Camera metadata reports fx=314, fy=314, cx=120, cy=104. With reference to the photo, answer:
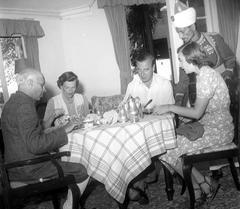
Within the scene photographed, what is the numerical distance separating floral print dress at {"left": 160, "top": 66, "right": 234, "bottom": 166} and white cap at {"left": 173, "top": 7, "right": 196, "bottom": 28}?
4.22 feet

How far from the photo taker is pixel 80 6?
271 inches

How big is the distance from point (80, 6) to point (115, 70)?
5.22ft

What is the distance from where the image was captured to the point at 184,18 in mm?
3836

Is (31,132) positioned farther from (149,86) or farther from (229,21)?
(229,21)

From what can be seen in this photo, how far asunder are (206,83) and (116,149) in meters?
0.91

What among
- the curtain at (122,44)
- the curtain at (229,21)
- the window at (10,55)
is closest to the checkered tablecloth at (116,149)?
the curtain at (229,21)

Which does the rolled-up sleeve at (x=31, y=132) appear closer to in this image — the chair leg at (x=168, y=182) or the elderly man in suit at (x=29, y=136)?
the elderly man in suit at (x=29, y=136)

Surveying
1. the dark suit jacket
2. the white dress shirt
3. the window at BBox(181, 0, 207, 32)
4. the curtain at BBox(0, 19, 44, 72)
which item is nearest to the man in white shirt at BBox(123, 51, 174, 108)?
the white dress shirt

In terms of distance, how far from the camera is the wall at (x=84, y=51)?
697cm

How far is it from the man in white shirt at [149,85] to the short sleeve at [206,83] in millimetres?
944

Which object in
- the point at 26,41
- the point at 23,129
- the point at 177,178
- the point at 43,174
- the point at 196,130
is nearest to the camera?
the point at 23,129

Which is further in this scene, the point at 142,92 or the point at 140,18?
the point at 140,18

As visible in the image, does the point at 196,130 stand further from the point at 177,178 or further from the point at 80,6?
the point at 80,6

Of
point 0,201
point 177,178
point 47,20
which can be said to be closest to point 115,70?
point 47,20
